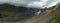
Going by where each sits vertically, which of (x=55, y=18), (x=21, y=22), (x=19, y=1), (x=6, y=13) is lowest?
(x=55, y=18)

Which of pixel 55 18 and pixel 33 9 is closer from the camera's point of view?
pixel 55 18

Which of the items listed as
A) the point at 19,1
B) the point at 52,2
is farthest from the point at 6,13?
the point at 52,2

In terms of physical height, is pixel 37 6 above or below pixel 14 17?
above

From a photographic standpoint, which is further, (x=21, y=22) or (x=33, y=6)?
(x=33, y=6)

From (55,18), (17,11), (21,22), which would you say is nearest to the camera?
(55,18)

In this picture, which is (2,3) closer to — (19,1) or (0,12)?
(0,12)

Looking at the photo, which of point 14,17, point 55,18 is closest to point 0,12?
point 14,17

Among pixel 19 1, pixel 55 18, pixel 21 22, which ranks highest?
pixel 19 1

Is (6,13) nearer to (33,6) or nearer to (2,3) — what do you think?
(2,3)

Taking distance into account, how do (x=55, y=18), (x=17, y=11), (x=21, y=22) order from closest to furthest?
(x=55, y=18) → (x=21, y=22) → (x=17, y=11)
